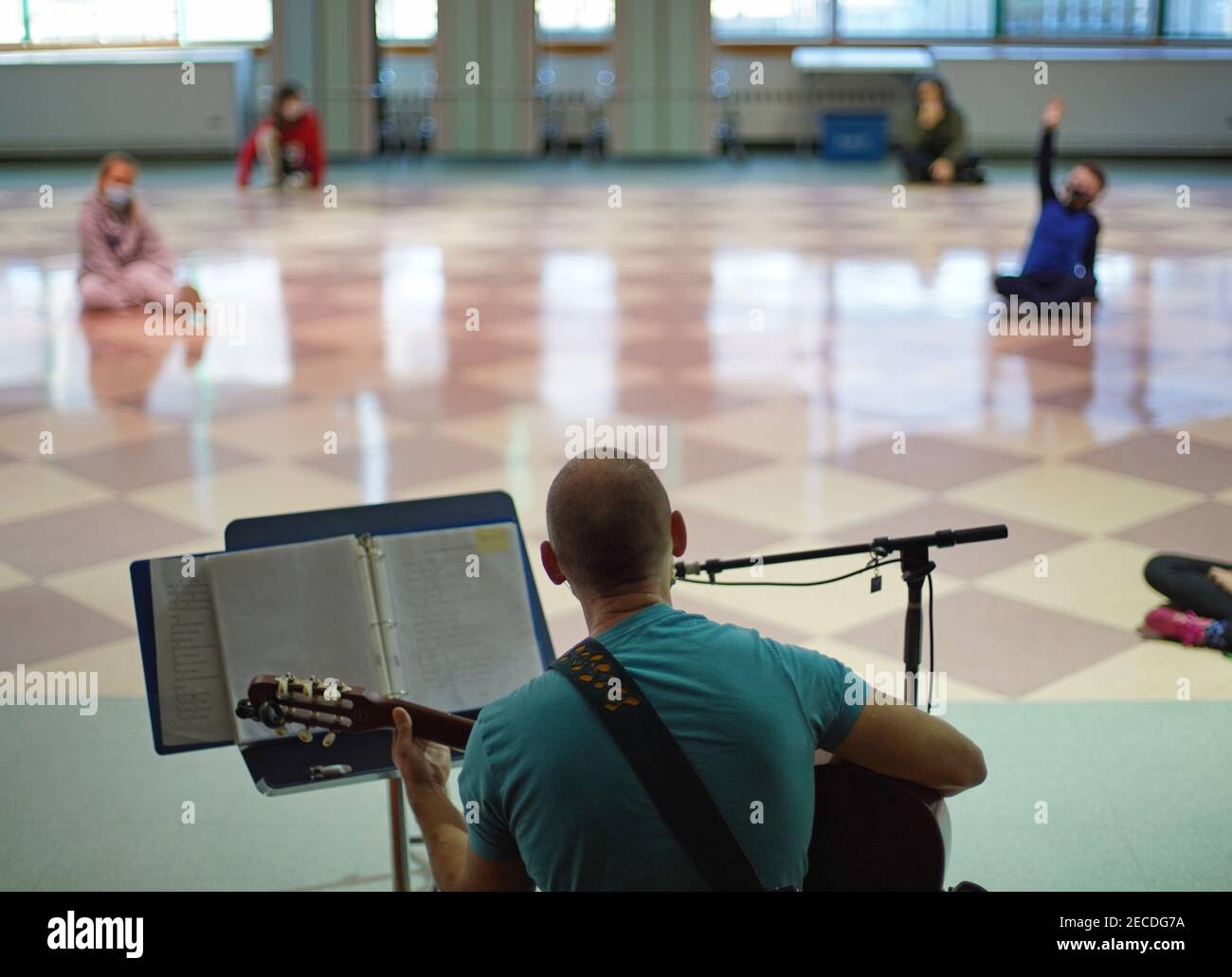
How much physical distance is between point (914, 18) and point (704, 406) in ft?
34.5

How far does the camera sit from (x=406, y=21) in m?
16.1

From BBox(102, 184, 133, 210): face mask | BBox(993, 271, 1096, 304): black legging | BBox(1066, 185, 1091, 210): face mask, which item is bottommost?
BBox(993, 271, 1096, 304): black legging

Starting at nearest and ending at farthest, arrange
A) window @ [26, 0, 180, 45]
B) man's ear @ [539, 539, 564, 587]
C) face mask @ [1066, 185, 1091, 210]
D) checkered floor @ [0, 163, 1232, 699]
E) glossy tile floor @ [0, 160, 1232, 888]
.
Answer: man's ear @ [539, 539, 564, 587]
glossy tile floor @ [0, 160, 1232, 888]
checkered floor @ [0, 163, 1232, 699]
face mask @ [1066, 185, 1091, 210]
window @ [26, 0, 180, 45]

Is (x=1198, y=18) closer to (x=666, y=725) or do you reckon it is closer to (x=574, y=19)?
(x=574, y=19)

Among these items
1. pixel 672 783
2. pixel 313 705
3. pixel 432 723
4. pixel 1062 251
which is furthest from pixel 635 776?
pixel 1062 251

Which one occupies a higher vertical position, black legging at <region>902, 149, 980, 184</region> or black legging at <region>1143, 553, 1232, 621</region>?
black legging at <region>902, 149, 980, 184</region>

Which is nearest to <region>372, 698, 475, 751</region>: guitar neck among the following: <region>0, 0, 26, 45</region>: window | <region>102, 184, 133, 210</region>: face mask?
<region>102, 184, 133, 210</region>: face mask

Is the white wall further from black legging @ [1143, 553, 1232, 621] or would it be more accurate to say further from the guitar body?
the guitar body

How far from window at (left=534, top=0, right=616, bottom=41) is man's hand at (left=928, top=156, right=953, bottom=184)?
3978 mm

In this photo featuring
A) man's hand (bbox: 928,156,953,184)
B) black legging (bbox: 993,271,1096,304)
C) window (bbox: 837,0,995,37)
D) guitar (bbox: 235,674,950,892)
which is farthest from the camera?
window (bbox: 837,0,995,37)

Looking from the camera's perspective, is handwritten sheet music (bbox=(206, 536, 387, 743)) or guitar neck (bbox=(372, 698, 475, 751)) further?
handwritten sheet music (bbox=(206, 536, 387, 743))

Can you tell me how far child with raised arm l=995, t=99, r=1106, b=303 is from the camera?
852 cm

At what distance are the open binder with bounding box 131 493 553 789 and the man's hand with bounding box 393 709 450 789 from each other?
0.37 meters
